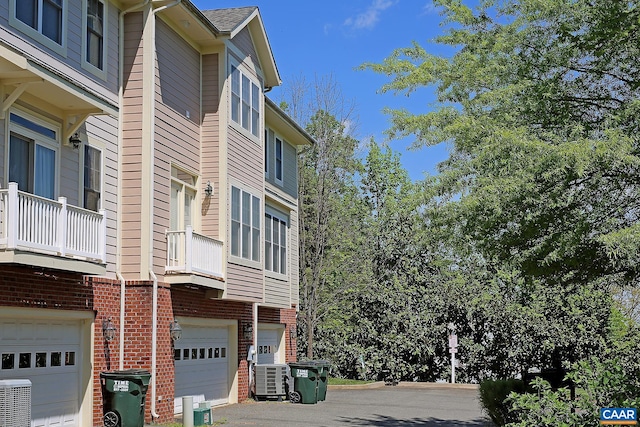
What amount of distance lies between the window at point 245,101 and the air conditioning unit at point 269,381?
6.42 meters

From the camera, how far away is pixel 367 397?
1055 inches

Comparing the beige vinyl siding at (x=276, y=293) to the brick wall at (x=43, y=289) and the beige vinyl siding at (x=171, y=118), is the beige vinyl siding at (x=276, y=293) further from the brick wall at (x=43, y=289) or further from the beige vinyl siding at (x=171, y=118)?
the brick wall at (x=43, y=289)

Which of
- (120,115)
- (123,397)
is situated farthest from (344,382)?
(120,115)

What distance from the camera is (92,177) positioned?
15977mm

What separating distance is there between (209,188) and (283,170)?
8.23m

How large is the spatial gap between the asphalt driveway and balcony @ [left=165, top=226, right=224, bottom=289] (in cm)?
312

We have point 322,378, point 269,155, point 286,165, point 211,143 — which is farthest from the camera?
point 286,165

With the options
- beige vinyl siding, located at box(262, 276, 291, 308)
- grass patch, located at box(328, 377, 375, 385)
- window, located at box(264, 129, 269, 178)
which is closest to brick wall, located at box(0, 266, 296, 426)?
beige vinyl siding, located at box(262, 276, 291, 308)

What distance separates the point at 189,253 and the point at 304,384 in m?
6.75

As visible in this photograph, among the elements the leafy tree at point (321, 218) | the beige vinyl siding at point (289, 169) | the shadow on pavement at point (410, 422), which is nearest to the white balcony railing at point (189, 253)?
the shadow on pavement at point (410, 422)

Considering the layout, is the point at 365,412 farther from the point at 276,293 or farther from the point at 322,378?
the point at 276,293

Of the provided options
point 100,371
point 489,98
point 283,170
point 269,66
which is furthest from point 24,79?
point 283,170

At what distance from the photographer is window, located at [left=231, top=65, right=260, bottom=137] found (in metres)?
21.1

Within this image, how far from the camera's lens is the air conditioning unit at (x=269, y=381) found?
2292 cm
